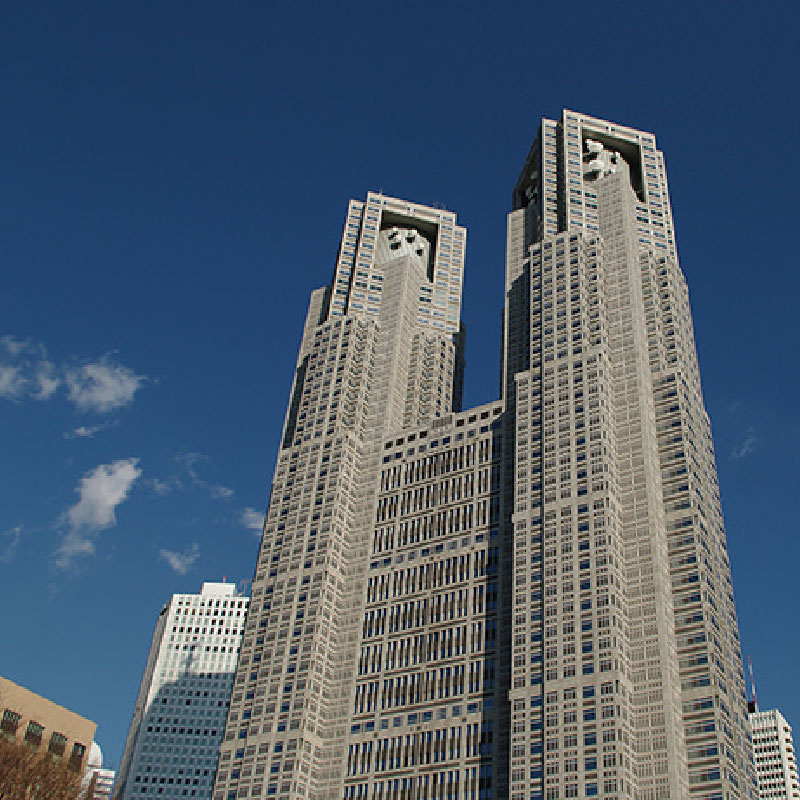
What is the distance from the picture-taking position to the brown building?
370 ft

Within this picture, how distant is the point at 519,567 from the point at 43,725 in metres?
65.0

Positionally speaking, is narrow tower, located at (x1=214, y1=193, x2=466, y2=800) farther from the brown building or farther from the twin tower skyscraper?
the brown building

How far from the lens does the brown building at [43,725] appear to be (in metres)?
113

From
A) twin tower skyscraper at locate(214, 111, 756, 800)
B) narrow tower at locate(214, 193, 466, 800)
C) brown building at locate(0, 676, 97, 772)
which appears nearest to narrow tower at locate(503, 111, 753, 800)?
twin tower skyscraper at locate(214, 111, 756, 800)

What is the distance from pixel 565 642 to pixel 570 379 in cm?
4578

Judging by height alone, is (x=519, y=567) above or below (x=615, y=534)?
below

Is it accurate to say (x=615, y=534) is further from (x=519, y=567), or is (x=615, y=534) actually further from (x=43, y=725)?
(x=43, y=725)

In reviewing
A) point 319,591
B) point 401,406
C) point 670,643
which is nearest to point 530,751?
point 670,643

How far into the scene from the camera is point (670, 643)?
127812 millimetres

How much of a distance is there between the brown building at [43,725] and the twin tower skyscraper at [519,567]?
86.4 feet

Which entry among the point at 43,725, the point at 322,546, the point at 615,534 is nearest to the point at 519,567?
the point at 615,534

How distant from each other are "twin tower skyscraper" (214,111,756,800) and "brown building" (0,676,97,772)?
2632 centimetres

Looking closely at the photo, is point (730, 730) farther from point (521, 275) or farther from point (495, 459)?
point (521, 275)

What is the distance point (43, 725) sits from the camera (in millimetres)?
117188
